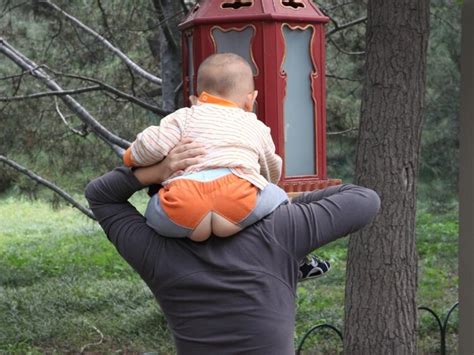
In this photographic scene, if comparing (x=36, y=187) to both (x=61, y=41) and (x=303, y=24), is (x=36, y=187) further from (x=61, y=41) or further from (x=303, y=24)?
(x=303, y=24)

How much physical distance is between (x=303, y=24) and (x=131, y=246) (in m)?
0.90

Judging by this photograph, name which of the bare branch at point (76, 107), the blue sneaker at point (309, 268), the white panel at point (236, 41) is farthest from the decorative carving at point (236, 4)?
the bare branch at point (76, 107)

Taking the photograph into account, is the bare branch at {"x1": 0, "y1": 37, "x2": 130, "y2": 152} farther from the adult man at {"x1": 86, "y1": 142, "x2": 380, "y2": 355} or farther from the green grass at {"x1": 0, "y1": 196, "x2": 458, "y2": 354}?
the adult man at {"x1": 86, "y1": 142, "x2": 380, "y2": 355}

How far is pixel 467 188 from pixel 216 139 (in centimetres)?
208

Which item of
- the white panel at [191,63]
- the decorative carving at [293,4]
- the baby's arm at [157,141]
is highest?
the decorative carving at [293,4]

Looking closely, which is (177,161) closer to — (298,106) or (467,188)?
(298,106)

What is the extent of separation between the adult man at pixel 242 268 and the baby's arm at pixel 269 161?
5.1 inches

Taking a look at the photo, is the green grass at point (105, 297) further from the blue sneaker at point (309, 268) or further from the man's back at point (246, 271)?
the man's back at point (246, 271)

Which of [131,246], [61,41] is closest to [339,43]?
[61,41]

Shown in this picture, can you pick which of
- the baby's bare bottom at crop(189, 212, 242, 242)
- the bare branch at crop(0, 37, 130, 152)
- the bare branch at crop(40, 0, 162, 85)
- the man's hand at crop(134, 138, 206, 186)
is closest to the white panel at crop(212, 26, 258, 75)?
the man's hand at crop(134, 138, 206, 186)

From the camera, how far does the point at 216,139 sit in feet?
6.32

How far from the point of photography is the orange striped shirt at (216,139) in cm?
191

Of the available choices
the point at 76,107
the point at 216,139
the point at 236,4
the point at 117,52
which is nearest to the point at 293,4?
the point at 236,4

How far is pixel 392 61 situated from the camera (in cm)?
412
